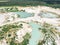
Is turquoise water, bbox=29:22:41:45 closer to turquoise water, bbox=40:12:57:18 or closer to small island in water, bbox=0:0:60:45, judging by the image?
small island in water, bbox=0:0:60:45

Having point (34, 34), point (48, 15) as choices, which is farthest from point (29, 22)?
point (48, 15)

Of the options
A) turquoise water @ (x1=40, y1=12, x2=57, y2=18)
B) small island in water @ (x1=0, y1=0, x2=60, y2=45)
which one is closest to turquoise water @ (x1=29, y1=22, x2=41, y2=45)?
small island in water @ (x1=0, y1=0, x2=60, y2=45)

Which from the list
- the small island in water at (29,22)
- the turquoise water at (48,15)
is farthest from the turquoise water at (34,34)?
the turquoise water at (48,15)

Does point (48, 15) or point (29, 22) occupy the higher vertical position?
point (29, 22)

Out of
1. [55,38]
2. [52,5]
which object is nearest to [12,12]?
[52,5]

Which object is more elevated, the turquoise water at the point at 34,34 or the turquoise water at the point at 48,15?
the turquoise water at the point at 34,34

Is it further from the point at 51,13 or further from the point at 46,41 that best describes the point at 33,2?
the point at 46,41

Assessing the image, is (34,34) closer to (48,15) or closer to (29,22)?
(29,22)

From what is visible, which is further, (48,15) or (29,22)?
(48,15)

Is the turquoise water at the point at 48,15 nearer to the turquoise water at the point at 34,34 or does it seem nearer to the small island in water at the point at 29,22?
the small island in water at the point at 29,22

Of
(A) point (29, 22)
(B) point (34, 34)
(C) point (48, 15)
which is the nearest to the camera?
(B) point (34, 34)

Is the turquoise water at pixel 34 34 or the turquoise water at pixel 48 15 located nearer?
the turquoise water at pixel 34 34
